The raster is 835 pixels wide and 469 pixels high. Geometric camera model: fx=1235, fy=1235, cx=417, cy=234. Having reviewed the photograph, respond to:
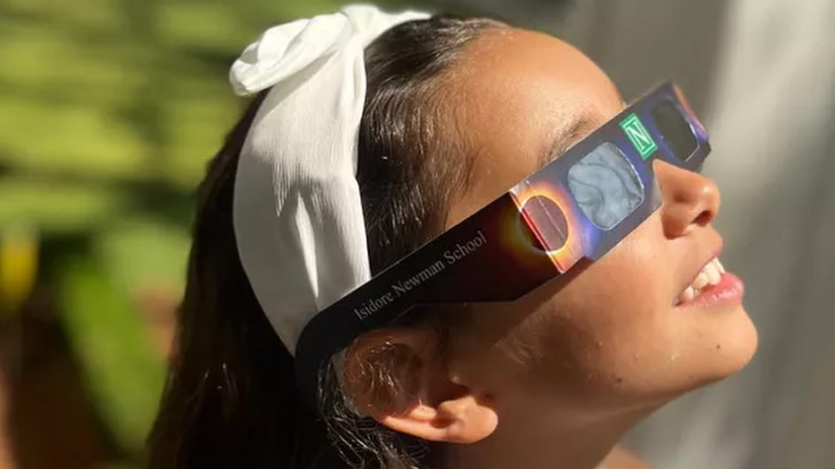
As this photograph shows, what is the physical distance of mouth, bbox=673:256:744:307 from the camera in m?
0.88

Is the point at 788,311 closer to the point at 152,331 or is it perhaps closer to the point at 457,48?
the point at 457,48

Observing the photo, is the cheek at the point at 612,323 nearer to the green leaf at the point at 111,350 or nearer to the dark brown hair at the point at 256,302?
the dark brown hair at the point at 256,302

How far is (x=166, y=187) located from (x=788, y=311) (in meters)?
0.79

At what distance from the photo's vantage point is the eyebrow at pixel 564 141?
2.76ft

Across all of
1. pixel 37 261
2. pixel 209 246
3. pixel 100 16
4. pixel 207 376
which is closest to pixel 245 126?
pixel 209 246

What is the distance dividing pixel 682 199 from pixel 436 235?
0.59ft

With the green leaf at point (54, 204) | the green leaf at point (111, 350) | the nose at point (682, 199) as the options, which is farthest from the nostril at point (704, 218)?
the green leaf at point (54, 204)

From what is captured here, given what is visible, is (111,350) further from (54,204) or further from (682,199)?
(682,199)

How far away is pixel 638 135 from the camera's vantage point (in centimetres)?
87

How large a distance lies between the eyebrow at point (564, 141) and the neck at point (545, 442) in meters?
0.19

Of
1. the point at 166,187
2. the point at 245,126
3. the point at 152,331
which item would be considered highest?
the point at 245,126

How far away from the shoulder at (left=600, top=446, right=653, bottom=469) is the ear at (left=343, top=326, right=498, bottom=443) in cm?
23

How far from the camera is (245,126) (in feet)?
3.13

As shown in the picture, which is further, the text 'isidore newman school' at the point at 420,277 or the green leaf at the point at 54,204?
the green leaf at the point at 54,204
